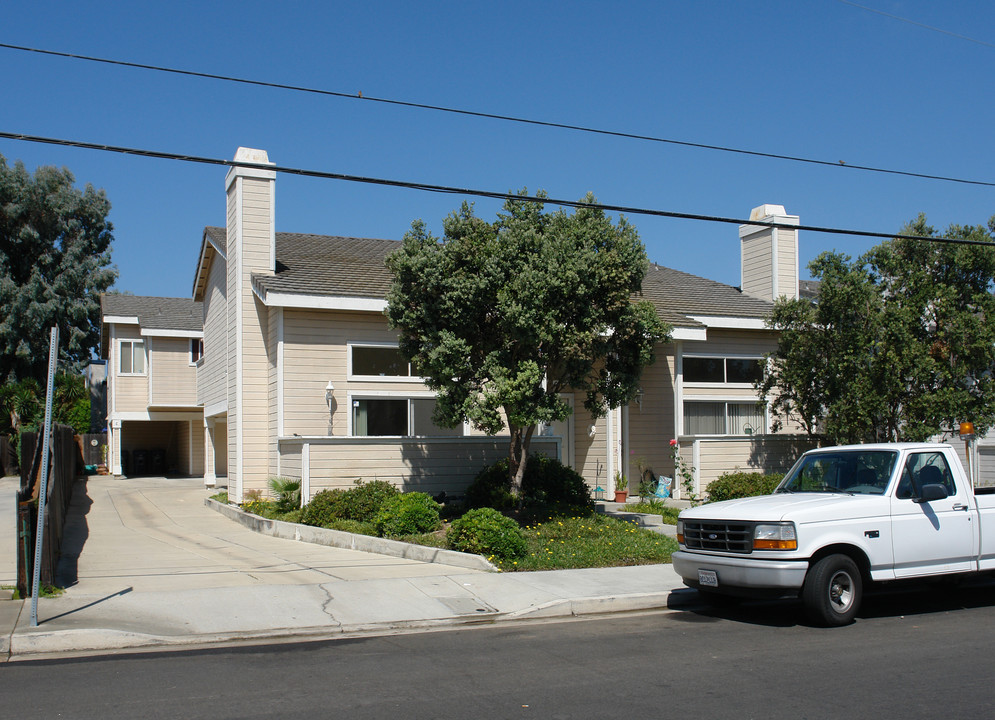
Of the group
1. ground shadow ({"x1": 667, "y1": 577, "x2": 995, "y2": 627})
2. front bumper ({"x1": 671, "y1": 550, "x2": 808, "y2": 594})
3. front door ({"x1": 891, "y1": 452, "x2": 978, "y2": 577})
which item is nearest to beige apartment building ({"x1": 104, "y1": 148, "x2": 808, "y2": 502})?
ground shadow ({"x1": 667, "y1": 577, "x2": 995, "y2": 627})

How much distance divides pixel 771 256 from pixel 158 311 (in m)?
22.0

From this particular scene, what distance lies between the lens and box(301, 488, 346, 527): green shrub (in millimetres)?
15320

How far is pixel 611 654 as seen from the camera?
315 inches


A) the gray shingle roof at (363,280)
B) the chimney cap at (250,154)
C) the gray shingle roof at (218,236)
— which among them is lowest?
the gray shingle roof at (363,280)

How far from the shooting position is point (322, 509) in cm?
1548

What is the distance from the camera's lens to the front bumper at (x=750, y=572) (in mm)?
8906

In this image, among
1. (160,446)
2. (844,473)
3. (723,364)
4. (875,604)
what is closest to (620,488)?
(723,364)

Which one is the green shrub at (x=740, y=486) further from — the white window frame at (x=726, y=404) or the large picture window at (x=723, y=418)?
the large picture window at (x=723, y=418)

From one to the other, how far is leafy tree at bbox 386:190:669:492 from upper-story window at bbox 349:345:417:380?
4.28 m

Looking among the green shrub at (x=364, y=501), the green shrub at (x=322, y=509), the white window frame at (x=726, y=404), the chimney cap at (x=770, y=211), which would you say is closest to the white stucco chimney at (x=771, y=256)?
the chimney cap at (x=770, y=211)

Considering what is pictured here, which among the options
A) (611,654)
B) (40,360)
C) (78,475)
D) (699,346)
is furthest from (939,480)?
(40,360)

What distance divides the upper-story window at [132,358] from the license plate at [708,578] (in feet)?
90.8

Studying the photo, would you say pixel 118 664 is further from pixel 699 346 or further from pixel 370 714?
pixel 699 346

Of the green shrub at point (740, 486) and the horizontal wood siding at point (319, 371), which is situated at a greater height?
the horizontal wood siding at point (319, 371)
